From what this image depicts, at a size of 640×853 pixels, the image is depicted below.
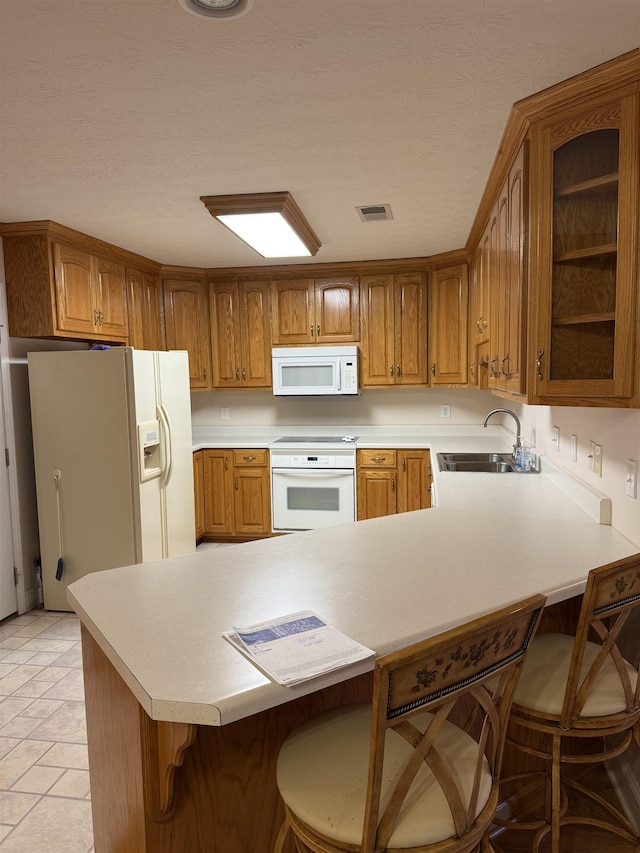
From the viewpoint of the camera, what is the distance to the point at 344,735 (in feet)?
4.04

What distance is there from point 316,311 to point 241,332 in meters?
0.67

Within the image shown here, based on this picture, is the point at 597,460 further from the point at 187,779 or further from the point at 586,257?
the point at 187,779

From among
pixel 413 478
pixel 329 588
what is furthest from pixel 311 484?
pixel 329 588

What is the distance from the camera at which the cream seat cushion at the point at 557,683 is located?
1.39 metres

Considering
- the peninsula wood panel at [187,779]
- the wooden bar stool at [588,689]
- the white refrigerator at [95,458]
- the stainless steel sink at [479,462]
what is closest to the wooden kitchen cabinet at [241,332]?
the white refrigerator at [95,458]

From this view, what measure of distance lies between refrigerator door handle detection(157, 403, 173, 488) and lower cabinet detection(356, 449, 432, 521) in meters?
1.53

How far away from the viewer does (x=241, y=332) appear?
4941mm

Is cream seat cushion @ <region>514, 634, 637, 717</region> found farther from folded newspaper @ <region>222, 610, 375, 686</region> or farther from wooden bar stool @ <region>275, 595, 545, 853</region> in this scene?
folded newspaper @ <region>222, 610, 375, 686</region>

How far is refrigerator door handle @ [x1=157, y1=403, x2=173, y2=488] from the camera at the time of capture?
3.70m

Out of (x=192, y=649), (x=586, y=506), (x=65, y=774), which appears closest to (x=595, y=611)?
(x=192, y=649)

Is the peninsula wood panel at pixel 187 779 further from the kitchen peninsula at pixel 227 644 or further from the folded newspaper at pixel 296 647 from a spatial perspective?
the folded newspaper at pixel 296 647

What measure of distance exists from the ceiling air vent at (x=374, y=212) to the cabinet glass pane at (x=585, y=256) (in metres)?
1.35

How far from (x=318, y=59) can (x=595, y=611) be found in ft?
5.32

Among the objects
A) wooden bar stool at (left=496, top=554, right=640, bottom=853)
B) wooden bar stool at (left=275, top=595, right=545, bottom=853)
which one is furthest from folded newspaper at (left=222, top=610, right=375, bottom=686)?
wooden bar stool at (left=496, top=554, right=640, bottom=853)
